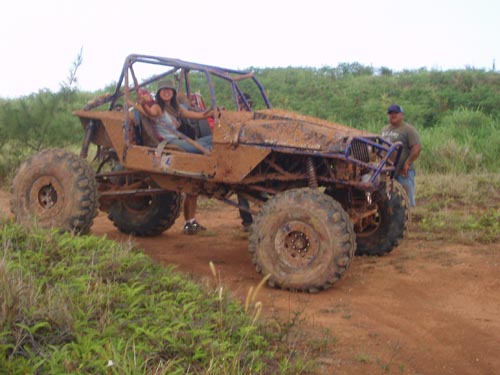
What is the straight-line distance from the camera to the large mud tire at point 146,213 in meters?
8.31

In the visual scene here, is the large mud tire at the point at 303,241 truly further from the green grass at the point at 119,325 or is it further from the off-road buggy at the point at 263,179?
the green grass at the point at 119,325

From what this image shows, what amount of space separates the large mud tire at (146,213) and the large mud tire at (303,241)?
96.0 inches

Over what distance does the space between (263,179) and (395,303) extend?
1.79 meters

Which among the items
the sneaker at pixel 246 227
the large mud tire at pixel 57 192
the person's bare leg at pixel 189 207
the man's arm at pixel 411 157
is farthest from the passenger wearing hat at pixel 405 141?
the large mud tire at pixel 57 192

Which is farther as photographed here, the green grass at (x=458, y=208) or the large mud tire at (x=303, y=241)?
the green grass at (x=458, y=208)

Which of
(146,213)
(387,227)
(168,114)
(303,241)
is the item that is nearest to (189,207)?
(146,213)

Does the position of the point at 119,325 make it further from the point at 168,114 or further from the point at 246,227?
the point at 246,227

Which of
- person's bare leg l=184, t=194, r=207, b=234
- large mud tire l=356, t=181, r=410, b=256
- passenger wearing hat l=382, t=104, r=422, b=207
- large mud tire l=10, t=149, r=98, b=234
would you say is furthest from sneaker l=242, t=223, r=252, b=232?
large mud tire l=10, t=149, r=98, b=234

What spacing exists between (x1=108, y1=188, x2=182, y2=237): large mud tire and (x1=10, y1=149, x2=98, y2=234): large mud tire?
1.37 meters

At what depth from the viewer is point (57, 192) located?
6.93 meters

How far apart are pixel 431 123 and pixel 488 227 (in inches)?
555

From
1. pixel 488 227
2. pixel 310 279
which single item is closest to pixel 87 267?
pixel 310 279

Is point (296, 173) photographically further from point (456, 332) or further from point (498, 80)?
point (498, 80)

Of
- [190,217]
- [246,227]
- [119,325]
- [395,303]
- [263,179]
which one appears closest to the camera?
[119,325]
